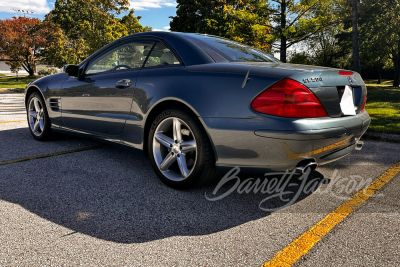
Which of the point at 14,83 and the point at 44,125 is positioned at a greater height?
the point at 14,83

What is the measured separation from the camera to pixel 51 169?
3697 mm

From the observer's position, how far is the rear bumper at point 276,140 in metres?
2.47

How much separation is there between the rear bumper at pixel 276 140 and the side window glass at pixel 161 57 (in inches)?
34.0

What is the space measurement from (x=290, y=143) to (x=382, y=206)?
104cm

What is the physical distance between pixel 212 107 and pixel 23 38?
37.9 m

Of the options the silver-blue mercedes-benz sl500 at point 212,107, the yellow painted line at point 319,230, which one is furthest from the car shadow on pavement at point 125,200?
the yellow painted line at point 319,230

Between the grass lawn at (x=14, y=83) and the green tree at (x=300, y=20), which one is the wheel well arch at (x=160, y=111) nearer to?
the green tree at (x=300, y=20)

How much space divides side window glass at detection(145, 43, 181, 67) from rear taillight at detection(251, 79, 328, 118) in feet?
3.68

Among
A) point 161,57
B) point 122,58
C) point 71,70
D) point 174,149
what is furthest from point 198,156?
point 71,70

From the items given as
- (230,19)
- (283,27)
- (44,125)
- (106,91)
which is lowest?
(44,125)

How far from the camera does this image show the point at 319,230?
2.35 m

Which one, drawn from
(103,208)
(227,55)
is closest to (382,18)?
(227,55)

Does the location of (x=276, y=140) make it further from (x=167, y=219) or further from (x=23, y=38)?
(x=23, y=38)

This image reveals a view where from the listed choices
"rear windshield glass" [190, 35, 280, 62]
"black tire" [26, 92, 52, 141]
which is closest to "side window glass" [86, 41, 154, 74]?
"rear windshield glass" [190, 35, 280, 62]
